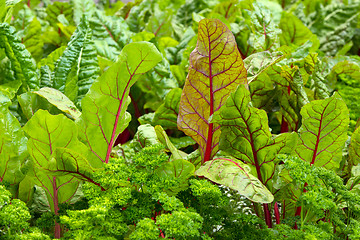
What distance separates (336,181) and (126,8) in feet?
5.34

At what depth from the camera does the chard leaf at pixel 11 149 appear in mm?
992

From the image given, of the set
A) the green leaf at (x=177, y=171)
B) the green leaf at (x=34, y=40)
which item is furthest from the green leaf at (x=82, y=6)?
the green leaf at (x=177, y=171)

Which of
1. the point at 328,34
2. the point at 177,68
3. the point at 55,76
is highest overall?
the point at 55,76

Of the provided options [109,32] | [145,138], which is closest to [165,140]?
[145,138]

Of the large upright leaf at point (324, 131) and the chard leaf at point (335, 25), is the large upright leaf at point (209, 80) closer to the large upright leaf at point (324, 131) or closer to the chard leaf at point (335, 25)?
the large upright leaf at point (324, 131)

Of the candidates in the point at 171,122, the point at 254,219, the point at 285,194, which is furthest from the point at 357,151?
the point at 171,122

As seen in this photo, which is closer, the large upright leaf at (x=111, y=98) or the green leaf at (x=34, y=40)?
the large upright leaf at (x=111, y=98)

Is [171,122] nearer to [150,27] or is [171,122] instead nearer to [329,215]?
[329,215]

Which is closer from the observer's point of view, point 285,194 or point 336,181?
point 336,181

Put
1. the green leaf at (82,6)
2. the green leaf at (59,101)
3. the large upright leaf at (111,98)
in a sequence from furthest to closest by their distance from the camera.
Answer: the green leaf at (82,6), the green leaf at (59,101), the large upright leaf at (111,98)

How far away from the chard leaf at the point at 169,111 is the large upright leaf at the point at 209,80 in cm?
24

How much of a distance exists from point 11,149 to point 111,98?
10.7 inches

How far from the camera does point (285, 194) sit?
1027 millimetres

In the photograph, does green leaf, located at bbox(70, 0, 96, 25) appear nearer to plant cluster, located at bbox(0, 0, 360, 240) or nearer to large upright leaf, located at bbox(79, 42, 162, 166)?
plant cluster, located at bbox(0, 0, 360, 240)
